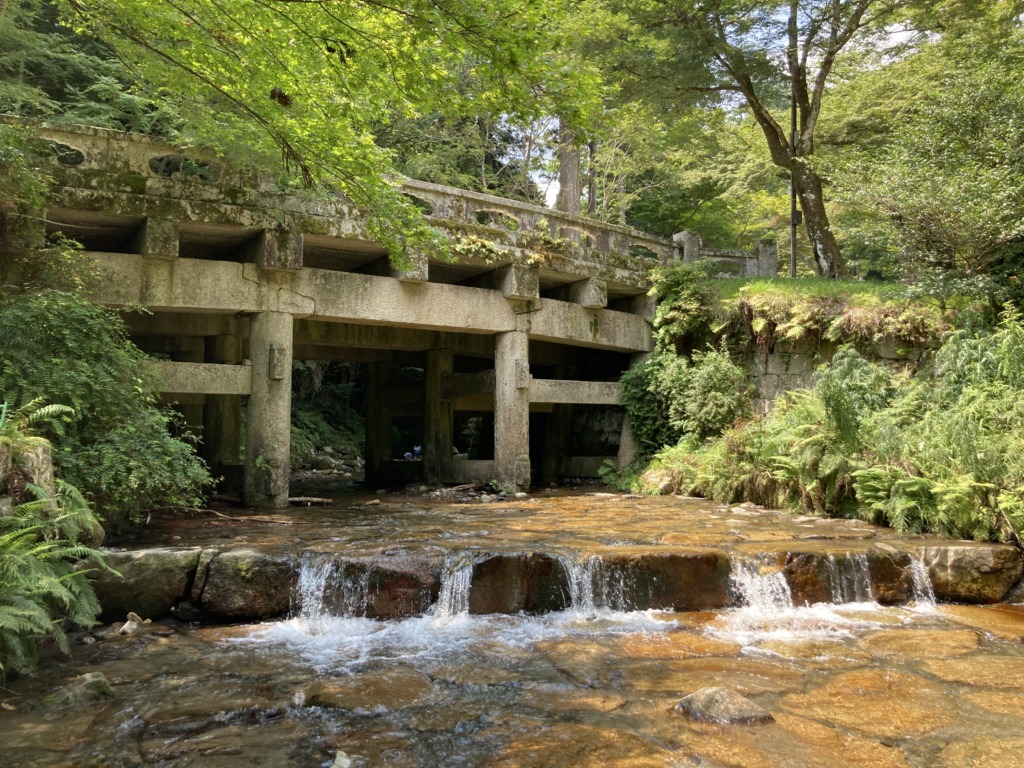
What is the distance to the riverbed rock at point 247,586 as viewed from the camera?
6.43m

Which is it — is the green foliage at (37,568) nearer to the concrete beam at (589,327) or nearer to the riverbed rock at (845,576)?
the riverbed rock at (845,576)

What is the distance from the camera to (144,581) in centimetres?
636

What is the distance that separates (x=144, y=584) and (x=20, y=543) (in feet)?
5.96

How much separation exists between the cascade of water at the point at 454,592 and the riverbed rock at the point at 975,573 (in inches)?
183

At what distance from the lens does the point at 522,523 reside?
A: 960 cm

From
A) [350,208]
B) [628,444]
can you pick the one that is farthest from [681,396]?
[350,208]

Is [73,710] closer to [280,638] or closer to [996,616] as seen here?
[280,638]

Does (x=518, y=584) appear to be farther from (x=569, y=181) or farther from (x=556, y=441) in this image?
(x=569, y=181)

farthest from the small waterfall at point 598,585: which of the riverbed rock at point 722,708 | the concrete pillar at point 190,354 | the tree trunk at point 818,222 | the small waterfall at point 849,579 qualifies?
the tree trunk at point 818,222

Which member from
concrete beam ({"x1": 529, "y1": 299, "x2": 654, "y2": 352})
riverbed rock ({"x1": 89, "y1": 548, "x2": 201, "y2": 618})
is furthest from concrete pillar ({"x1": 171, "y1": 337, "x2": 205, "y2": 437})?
riverbed rock ({"x1": 89, "y1": 548, "x2": 201, "y2": 618})

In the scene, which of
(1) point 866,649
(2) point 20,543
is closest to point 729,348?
(1) point 866,649

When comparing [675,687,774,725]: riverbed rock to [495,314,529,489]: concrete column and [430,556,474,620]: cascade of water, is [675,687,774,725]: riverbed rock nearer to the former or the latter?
[430,556,474,620]: cascade of water

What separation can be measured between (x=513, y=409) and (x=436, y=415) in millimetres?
2766

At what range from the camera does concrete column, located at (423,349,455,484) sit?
52.5 feet
